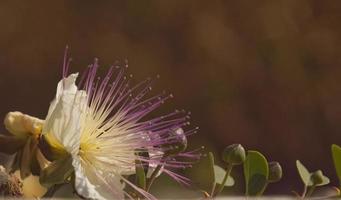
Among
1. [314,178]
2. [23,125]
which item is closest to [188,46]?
[314,178]

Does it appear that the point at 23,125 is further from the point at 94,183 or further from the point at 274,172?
the point at 274,172

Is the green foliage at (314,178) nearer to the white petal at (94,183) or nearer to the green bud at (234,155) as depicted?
the green bud at (234,155)

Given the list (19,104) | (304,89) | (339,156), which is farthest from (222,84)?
(339,156)

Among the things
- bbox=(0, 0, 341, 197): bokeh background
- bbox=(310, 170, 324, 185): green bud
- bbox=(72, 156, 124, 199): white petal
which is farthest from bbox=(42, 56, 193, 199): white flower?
bbox=(0, 0, 341, 197): bokeh background

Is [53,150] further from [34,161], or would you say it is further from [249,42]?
[249,42]

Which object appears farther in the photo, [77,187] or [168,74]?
[168,74]

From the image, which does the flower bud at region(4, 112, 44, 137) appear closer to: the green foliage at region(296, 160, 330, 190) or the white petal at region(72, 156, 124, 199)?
the white petal at region(72, 156, 124, 199)
